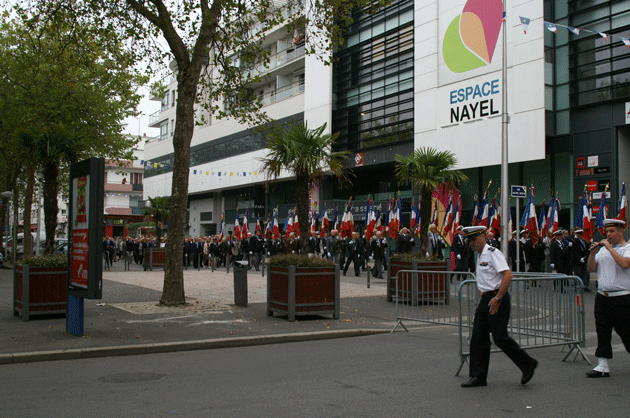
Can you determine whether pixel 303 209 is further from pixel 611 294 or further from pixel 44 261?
pixel 611 294

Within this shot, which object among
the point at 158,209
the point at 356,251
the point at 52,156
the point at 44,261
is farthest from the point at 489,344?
the point at 158,209

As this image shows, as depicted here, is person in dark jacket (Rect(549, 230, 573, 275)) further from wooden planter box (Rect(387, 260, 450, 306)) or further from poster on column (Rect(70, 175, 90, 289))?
poster on column (Rect(70, 175, 90, 289))

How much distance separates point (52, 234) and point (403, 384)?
9259 millimetres

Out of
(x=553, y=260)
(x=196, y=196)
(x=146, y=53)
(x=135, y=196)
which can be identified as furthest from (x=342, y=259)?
(x=135, y=196)

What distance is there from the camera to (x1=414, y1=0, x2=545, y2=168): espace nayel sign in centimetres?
2820

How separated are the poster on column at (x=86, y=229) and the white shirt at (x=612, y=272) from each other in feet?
22.6

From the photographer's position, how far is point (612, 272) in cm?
682

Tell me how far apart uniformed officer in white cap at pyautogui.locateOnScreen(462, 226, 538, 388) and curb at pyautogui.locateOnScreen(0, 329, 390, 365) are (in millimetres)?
4044

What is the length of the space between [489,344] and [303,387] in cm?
204

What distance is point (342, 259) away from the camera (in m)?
27.5

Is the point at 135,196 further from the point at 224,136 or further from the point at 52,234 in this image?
the point at 52,234

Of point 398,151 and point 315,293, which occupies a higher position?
point 398,151

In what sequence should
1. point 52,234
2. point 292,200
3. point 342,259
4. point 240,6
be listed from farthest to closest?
point 292,200 < point 342,259 < point 240,6 < point 52,234

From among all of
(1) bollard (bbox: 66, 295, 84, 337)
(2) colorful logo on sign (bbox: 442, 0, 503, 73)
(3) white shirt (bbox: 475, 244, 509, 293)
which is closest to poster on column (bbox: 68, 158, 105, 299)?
(1) bollard (bbox: 66, 295, 84, 337)
